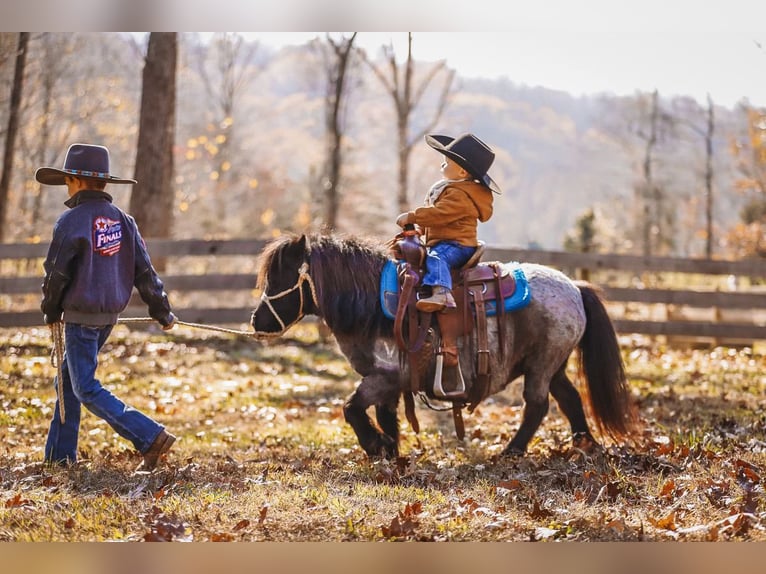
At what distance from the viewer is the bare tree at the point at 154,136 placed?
12.4m

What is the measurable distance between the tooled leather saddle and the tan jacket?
188 millimetres

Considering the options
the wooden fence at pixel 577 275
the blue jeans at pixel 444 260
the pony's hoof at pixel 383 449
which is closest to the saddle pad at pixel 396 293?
Result: the blue jeans at pixel 444 260

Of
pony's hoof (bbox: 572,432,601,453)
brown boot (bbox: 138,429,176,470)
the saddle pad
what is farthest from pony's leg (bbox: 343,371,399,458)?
pony's hoof (bbox: 572,432,601,453)

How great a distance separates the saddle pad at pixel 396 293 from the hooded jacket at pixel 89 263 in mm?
1959

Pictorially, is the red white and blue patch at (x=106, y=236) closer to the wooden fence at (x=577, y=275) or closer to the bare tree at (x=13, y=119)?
the wooden fence at (x=577, y=275)

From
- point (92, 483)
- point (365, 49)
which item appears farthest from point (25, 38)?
point (92, 483)

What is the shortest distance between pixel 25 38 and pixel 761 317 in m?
17.9

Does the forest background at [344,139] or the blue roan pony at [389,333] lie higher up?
the forest background at [344,139]

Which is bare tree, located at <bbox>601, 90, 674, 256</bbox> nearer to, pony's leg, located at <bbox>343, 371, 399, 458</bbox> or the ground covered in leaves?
the ground covered in leaves

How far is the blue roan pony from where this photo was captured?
5941 millimetres

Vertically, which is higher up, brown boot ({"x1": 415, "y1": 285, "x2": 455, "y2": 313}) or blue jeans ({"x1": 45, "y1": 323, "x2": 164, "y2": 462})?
brown boot ({"x1": 415, "y1": 285, "x2": 455, "y2": 313})

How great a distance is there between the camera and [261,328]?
6082mm

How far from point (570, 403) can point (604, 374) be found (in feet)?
1.39

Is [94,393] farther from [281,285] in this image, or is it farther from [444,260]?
[444,260]
